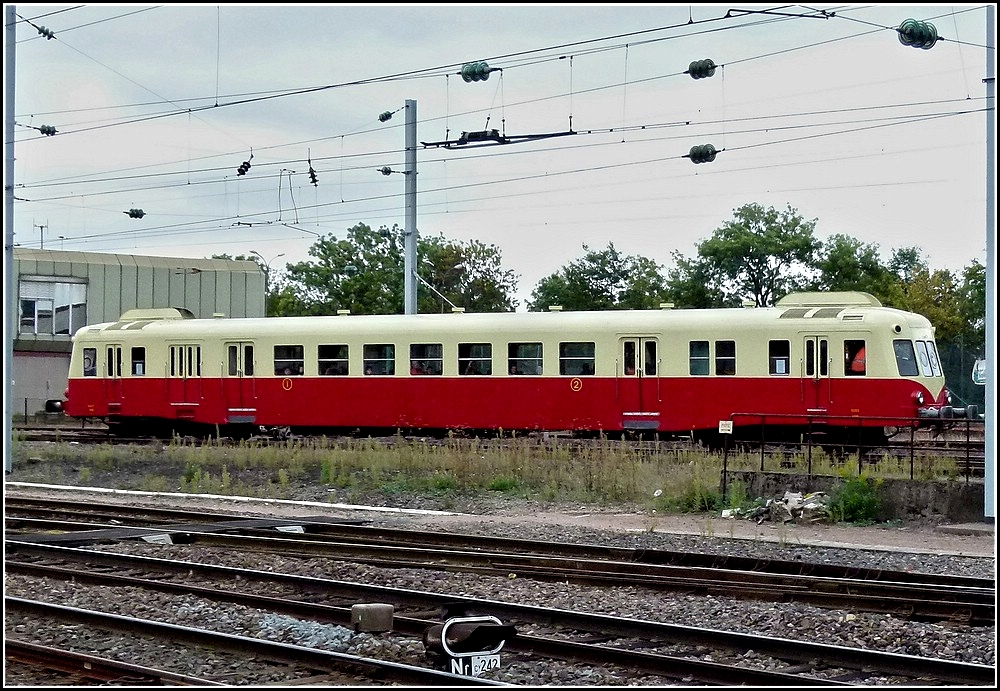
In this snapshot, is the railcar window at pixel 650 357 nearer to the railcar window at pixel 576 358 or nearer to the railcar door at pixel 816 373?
the railcar window at pixel 576 358

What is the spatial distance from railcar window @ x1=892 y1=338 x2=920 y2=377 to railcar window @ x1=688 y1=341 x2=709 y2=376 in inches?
144

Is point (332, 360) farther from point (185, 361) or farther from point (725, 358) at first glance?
point (725, 358)

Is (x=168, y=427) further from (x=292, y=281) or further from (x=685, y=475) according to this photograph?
(x=292, y=281)

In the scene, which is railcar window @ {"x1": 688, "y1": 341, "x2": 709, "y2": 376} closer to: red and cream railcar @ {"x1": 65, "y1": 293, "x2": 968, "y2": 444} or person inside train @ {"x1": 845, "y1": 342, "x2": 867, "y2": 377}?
red and cream railcar @ {"x1": 65, "y1": 293, "x2": 968, "y2": 444}

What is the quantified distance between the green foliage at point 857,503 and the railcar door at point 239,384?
54.3 ft

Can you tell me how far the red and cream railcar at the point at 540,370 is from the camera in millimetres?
23312

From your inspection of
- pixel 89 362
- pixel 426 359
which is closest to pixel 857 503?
pixel 426 359

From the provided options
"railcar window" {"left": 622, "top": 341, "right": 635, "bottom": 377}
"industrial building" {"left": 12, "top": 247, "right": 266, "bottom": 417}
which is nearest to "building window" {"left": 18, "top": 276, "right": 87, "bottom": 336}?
"industrial building" {"left": 12, "top": 247, "right": 266, "bottom": 417}

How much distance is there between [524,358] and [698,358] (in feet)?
12.4

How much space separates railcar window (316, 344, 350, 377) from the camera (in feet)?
91.6

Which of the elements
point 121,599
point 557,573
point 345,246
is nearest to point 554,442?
point 557,573

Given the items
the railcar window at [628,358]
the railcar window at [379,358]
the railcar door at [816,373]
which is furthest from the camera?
the railcar window at [379,358]

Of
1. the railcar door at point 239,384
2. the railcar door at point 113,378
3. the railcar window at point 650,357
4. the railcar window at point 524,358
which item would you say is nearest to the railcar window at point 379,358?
the railcar window at point 524,358

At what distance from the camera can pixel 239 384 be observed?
2939cm
